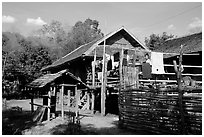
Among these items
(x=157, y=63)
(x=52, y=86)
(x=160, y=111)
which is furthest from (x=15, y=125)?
(x=157, y=63)

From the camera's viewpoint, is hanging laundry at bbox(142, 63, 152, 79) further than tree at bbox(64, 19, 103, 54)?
No

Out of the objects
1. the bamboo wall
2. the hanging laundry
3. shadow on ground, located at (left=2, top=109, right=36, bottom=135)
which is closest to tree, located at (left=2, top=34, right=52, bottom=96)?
shadow on ground, located at (left=2, top=109, right=36, bottom=135)

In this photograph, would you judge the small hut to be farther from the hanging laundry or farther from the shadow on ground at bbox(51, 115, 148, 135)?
the hanging laundry

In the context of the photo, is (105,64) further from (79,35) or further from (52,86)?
(79,35)

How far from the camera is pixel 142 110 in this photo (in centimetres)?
920

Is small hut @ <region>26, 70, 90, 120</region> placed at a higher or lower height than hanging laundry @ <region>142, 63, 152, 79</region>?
lower

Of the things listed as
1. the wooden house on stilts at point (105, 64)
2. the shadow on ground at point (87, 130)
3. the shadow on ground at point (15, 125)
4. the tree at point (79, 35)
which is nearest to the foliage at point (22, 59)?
the tree at point (79, 35)

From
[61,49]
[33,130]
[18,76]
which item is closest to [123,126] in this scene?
[33,130]

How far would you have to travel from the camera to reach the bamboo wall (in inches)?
300

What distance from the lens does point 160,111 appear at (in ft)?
28.1

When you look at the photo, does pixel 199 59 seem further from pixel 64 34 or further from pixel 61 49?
pixel 64 34

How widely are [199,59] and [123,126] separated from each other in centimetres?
907

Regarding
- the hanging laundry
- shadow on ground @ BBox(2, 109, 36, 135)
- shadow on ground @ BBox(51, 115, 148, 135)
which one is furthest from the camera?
Result: the hanging laundry

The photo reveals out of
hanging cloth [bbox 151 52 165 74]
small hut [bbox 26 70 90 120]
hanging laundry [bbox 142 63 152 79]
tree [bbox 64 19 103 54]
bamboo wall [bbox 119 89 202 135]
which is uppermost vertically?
tree [bbox 64 19 103 54]
